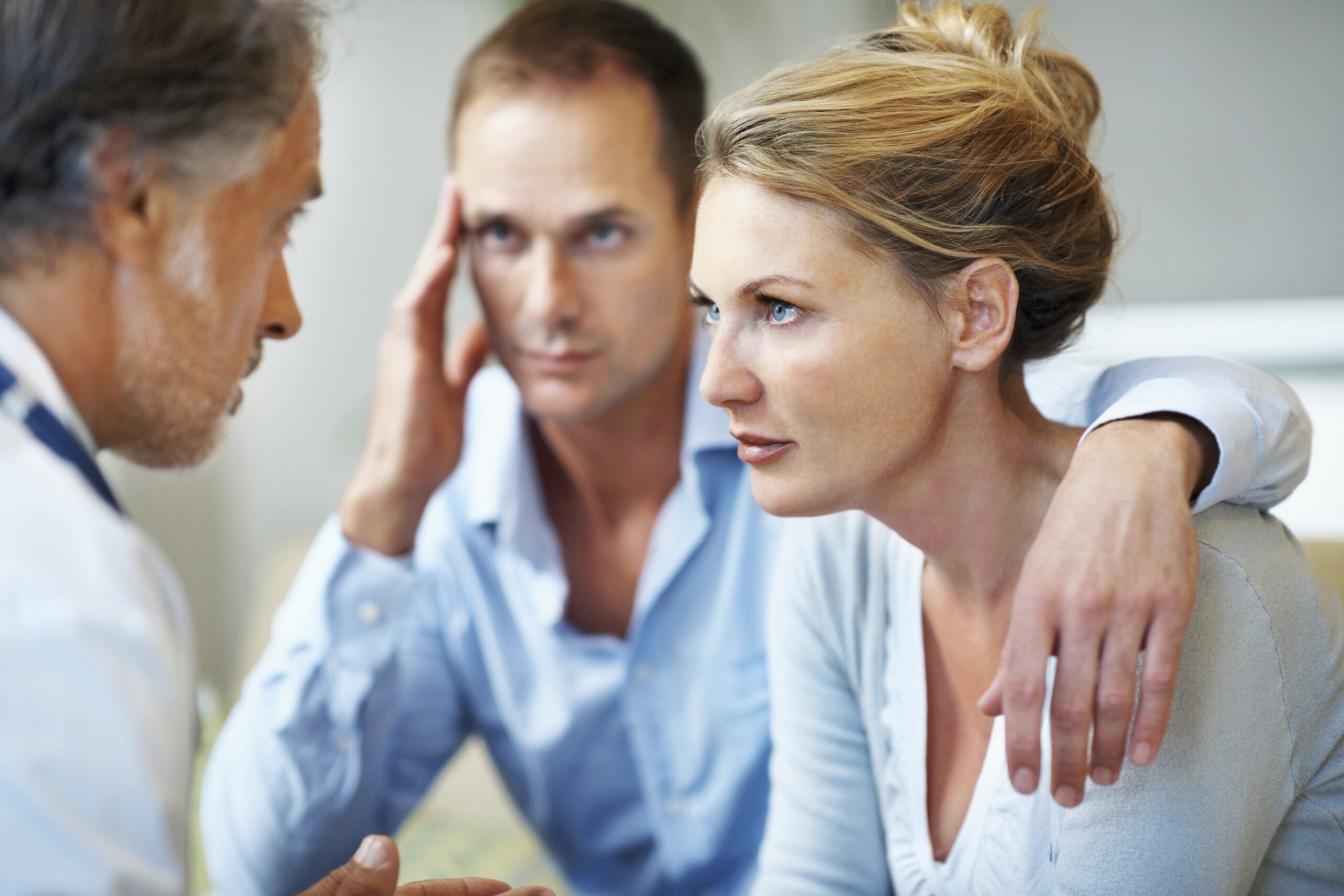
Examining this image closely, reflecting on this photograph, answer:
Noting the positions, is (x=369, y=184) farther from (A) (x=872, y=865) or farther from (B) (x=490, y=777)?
(A) (x=872, y=865)

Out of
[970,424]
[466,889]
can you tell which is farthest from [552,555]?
[970,424]

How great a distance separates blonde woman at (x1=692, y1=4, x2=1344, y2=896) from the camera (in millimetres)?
883

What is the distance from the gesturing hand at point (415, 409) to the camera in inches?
56.2

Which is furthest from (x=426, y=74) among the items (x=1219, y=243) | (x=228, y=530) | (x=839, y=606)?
(x=839, y=606)

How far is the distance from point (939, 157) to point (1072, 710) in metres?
0.43

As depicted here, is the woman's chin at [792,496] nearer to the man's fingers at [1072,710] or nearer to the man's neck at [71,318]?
the man's fingers at [1072,710]

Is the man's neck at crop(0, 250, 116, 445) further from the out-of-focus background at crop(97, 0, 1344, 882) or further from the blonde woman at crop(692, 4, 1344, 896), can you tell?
the out-of-focus background at crop(97, 0, 1344, 882)

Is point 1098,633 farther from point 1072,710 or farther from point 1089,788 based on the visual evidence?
point 1089,788

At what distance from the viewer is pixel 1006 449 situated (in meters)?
1.03

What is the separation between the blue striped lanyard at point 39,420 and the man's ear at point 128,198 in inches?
5.4

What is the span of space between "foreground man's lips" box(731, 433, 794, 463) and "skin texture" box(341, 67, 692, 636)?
477 mm

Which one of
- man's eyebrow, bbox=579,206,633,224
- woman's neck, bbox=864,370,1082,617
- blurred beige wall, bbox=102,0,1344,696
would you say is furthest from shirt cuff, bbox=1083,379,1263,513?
man's eyebrow, bbox=579,206,633,224

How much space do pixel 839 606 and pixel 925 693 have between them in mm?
127

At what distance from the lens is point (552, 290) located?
1.40m
